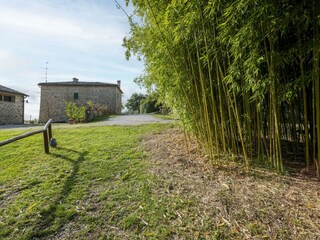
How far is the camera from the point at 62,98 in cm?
1491

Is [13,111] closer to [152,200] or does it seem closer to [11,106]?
[11,106]

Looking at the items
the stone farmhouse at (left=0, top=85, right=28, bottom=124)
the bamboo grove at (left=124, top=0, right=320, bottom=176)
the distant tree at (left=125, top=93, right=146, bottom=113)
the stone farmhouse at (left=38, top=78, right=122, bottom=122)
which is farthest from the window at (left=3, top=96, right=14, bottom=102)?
the bamboo grove at (left=124, top=0, right=320, bottom=176)

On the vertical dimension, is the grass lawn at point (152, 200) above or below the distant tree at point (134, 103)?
below

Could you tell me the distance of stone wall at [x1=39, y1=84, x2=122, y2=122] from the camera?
48.4ft

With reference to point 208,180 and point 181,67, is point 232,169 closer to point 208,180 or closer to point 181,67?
point 208,180

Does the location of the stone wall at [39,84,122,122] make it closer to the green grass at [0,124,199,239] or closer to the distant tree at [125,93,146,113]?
the distant tree at [125,93,146,113]

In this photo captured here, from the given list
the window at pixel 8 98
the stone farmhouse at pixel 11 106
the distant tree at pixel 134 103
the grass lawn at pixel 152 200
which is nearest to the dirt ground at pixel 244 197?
the grass lawn at pixel 152 200

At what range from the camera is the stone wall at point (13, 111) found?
11539 millimetres

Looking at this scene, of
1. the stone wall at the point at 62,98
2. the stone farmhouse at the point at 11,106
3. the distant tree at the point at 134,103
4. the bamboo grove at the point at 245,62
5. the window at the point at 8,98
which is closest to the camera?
the bamboo grove at the point at 245,62

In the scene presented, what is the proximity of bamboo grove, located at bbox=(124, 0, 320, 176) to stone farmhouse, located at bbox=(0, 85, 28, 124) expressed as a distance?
11661mm

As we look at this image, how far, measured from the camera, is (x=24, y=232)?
5.21 ft

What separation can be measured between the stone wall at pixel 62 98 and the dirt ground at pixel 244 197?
1299cm

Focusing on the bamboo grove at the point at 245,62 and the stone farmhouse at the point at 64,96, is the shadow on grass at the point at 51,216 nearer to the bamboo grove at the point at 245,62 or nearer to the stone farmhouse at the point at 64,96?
the bamboo grove at the point at 245,62

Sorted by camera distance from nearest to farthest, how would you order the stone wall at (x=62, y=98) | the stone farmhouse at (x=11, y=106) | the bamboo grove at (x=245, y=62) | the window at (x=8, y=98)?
the bamboo grove at (x=245, y=62) < the stone farmhouse at (x=11, y=106) < the window at (x=8, y=98) < the stone wall at (x=62, y=98)
